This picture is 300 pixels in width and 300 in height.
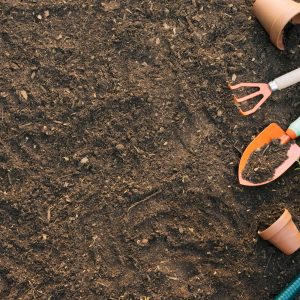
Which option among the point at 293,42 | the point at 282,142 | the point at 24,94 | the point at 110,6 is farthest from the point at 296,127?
the point at 24,94

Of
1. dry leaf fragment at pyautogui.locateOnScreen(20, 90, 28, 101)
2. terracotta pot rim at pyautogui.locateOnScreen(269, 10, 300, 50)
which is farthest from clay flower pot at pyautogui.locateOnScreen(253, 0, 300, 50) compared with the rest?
dry leaf fragment at pyautogui.locateOnScreen(20, 90, 28, 101)

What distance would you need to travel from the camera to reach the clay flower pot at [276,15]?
5.87 feet

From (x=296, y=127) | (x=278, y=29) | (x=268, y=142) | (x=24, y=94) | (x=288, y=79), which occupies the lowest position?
(x=24, y=94)

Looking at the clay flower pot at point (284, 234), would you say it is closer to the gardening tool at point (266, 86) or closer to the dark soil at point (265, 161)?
the dark soil at point (265, 161)

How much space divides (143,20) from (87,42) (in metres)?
0.24

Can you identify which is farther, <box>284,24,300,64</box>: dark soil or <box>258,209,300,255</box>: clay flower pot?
<box>284,24,300,64</box>: dark soil

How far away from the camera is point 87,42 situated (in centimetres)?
188

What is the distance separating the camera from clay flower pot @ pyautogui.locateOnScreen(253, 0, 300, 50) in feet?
5.87

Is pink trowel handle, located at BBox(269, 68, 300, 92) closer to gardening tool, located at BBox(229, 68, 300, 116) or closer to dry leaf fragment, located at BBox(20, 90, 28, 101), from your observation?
gardening tool, located at BBox(229, 68, 300, 116)

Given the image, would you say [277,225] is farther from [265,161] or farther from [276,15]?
[276,15]

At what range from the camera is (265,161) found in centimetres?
187

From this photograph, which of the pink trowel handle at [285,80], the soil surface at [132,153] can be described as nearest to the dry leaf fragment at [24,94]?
the soil surface at [132,153]

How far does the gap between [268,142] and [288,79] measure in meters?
0.26

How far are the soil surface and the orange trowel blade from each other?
0.11 ft
